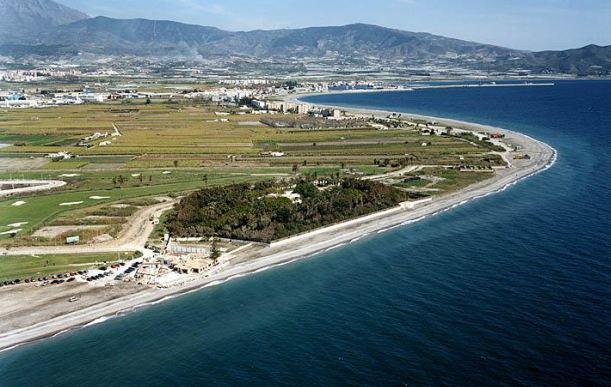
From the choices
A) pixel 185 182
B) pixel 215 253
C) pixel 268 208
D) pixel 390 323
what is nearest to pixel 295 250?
pixel 215 253

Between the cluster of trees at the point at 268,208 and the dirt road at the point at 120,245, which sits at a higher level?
the cluster of trees at the point at 268,208

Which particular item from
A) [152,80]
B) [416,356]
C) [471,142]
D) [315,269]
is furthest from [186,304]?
[152,80]

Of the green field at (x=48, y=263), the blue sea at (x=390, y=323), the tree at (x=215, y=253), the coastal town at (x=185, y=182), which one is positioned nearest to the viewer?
the blue sea at (x=390, y=323)

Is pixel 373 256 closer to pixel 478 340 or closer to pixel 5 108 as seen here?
pixel 478 340

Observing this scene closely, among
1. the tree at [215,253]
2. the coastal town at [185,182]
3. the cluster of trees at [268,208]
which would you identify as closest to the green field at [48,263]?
the coastal town at [185,182]

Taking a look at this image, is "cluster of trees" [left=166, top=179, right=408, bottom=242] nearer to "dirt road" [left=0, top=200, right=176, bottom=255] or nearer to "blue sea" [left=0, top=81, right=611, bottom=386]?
"dirt road" [left=0, top=200, right=176, bottom=255]

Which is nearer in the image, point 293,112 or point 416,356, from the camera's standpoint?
point 416,356

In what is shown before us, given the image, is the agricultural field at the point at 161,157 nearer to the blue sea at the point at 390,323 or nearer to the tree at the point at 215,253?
the tree at the point at 215,253
